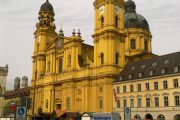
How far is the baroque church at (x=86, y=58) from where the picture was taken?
6981 centimetres

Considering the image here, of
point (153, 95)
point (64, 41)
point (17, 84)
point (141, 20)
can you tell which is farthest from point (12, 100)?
point (153, 95)

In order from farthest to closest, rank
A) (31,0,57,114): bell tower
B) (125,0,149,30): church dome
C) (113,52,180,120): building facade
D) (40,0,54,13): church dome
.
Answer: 1. (40,0,54,13): church dome
2. (125,0,149,30): church dome
3. (31,0,57,114): bell tower
4. (113,52,180,120): building facade

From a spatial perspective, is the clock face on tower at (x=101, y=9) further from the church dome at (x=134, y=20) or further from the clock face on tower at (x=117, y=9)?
the church dome at (x=134, y=20)

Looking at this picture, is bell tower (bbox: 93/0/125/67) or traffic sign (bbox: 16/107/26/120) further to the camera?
bell tower (bbox: 93/0/125/67)

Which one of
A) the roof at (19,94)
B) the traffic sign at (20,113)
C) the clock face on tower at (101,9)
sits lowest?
the traffic sign at (20,113)

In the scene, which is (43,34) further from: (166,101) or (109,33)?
(166,101)

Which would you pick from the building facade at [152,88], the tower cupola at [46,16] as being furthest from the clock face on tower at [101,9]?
the tower cupola at [46,16]

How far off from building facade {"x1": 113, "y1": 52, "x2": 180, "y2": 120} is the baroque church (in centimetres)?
391

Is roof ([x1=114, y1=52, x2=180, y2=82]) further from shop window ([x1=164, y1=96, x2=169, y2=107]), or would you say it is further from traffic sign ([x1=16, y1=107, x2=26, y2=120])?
traffic sign ([x1=16, y1=107, x2=26, y2=120])

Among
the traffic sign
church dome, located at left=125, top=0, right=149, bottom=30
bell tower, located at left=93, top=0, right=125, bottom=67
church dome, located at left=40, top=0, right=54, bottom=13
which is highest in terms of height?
church dome, located at left=40, top=0, right=54, bottom=13

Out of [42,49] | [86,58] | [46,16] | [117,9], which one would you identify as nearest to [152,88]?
[117,9]

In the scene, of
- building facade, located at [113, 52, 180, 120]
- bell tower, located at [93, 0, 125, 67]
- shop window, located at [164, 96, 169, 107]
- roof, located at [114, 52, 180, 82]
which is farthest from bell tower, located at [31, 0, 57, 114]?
shop window, located at [164, 96, 169, 107]

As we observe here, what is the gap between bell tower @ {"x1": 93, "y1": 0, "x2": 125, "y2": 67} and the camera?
2753 inches

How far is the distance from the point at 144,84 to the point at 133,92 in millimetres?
3189
